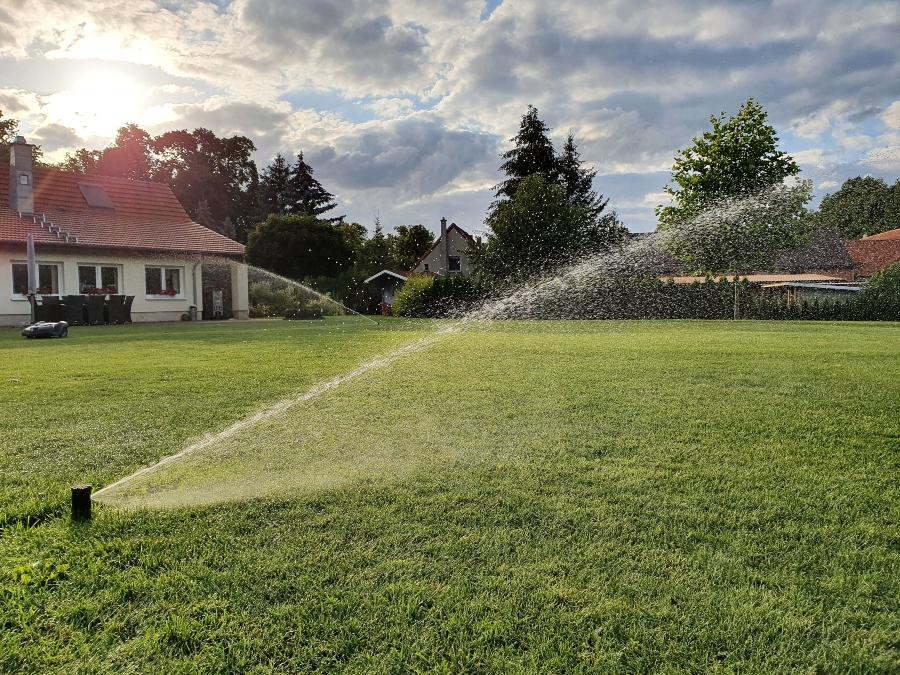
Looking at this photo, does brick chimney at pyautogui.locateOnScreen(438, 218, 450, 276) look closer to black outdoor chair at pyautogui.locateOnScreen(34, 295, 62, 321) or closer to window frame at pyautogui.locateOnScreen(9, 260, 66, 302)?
window frame at pyautogui.locateOnScreen(9, 260, 66, 302)

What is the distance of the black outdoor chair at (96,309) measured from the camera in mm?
19453

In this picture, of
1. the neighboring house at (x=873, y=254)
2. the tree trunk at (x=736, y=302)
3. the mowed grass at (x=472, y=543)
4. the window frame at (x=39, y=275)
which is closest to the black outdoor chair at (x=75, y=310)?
the window frame at (x=39, y=275)

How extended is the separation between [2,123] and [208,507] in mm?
49015

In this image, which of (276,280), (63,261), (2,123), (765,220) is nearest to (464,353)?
(63,261)

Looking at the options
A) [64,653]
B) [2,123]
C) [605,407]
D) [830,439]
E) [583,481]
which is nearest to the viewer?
[64,653]

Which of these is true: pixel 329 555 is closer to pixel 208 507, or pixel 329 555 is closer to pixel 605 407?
pixel 208 507

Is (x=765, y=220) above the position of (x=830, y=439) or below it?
above

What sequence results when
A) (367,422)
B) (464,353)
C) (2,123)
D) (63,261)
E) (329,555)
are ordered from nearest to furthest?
(329,555) < (367,422) < (464,353) < (63,261) < (2,123)

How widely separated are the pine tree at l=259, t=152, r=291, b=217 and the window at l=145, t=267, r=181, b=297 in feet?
122

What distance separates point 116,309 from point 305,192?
1761 inches

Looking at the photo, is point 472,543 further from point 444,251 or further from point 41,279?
point 444,251

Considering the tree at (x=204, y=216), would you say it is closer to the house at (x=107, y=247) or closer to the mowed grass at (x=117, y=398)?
the house at (x=107, y=247)

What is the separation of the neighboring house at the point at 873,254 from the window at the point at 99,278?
4452 cm

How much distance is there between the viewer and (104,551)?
2.56 metres
